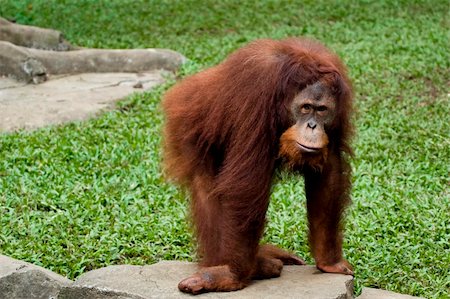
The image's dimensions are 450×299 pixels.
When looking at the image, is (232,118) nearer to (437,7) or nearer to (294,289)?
(294,289)

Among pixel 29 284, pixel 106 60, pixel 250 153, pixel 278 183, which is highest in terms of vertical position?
pixel 250 153

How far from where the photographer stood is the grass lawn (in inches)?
187

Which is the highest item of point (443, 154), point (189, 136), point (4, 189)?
point (189, 136)

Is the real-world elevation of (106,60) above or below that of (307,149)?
below

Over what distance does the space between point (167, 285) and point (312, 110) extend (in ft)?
3.18

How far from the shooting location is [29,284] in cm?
391

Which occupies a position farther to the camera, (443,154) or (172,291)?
(443,154)

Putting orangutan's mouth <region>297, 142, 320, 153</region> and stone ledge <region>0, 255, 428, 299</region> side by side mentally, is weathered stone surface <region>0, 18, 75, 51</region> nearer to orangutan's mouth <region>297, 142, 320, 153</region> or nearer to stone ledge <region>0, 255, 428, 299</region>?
stone ledge <region>0, 255, 428, 299</region>

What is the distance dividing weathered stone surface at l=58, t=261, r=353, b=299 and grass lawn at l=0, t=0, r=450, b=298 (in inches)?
19.7

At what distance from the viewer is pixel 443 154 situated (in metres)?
6.34

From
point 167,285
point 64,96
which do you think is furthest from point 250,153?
point 64,96

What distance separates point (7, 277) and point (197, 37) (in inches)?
274

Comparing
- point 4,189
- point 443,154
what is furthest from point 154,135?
point 443,154

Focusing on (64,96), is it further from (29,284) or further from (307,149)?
(307,149)
